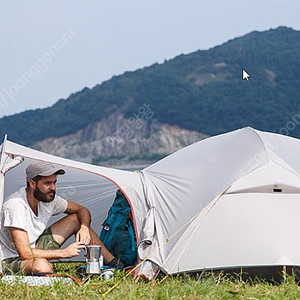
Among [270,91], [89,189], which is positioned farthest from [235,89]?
[89,189]

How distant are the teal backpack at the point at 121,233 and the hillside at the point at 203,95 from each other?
43.5 metres

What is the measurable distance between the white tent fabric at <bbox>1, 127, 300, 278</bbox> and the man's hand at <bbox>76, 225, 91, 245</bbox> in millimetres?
333

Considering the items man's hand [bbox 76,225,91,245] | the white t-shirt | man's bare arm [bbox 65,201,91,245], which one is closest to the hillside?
man's bare arm [bbox 65,201,91,245]

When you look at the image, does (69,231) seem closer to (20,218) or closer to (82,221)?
A: (82,221)

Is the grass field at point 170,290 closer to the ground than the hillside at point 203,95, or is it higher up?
closer to the ground

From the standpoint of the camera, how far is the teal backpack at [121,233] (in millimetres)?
3809

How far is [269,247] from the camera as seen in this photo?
10.4 ft

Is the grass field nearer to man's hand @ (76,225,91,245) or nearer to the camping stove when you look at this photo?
the camping stove

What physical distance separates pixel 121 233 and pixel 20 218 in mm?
873

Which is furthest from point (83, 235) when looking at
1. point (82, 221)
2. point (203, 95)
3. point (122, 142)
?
point (203, 95)

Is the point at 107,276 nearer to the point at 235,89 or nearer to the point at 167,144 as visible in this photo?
the point at 167,144

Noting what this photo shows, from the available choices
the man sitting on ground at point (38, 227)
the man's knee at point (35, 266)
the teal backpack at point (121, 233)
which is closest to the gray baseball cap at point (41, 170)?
the man sitting on ground at point (38, 227)

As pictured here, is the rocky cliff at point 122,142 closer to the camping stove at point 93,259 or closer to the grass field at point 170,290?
the camping stove at point 93,259

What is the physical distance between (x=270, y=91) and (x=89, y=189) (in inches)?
1982
